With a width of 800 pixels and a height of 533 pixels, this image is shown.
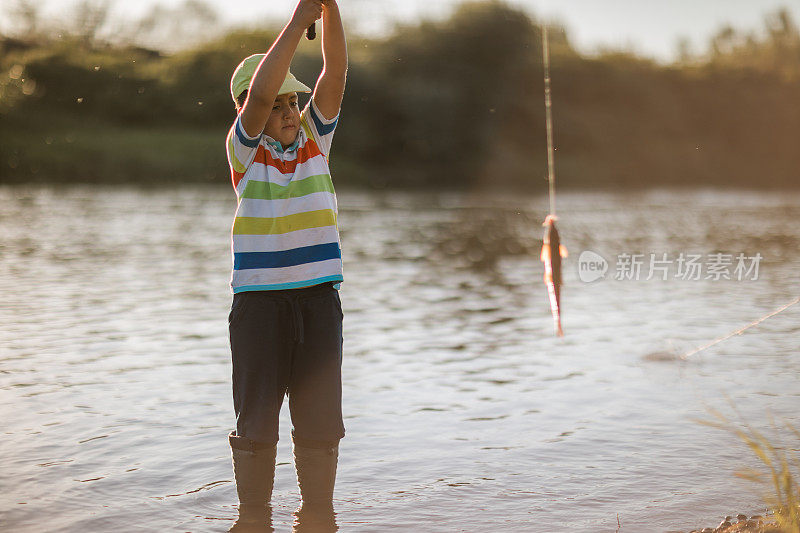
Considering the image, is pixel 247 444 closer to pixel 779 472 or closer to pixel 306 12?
pixel 306 12

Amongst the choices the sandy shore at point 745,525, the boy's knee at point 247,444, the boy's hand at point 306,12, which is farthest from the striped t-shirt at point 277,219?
the sandy shore at point 745,525

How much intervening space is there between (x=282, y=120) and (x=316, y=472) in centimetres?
152

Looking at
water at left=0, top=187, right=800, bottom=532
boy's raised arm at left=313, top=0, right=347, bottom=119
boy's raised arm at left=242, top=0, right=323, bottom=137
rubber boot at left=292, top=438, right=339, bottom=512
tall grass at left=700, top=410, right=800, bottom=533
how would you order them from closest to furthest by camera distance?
tall grass at left=700, top=410, right=800, bottom=533, boy's raised arm at left=242, top=0, right=323, bottom=137, boy's raised arm at left=313, top=0, right=347, bottom=119, rubber boot at left=292, top=438, right=339, bottom=512, water at left=0, top=187, right=800, bottom=532

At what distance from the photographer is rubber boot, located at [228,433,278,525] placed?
3.95 meters

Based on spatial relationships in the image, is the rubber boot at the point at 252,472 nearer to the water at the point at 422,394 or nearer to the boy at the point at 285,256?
the boy at the point at 285,256

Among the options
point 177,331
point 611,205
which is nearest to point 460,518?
point 177,331

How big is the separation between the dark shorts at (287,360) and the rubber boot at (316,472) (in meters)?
0.05

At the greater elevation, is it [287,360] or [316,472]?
[287,360]

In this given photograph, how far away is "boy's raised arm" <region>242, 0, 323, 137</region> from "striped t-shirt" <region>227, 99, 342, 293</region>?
0.08 m

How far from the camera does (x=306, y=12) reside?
3.65 m

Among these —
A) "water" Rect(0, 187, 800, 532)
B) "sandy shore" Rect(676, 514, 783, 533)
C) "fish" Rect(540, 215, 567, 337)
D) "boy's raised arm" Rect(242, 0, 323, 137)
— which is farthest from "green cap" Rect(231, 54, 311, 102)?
"sandy shore" Rect(676, 514, 783, 533)

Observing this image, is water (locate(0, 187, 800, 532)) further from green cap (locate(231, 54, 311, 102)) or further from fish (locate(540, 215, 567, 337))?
green cap (locate(231, 54, 311, 102))

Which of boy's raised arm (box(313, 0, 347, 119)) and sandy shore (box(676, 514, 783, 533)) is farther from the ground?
boy's raised arm (box(313, 0, 347, 119))

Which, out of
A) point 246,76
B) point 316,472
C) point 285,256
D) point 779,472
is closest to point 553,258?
point 285,256
